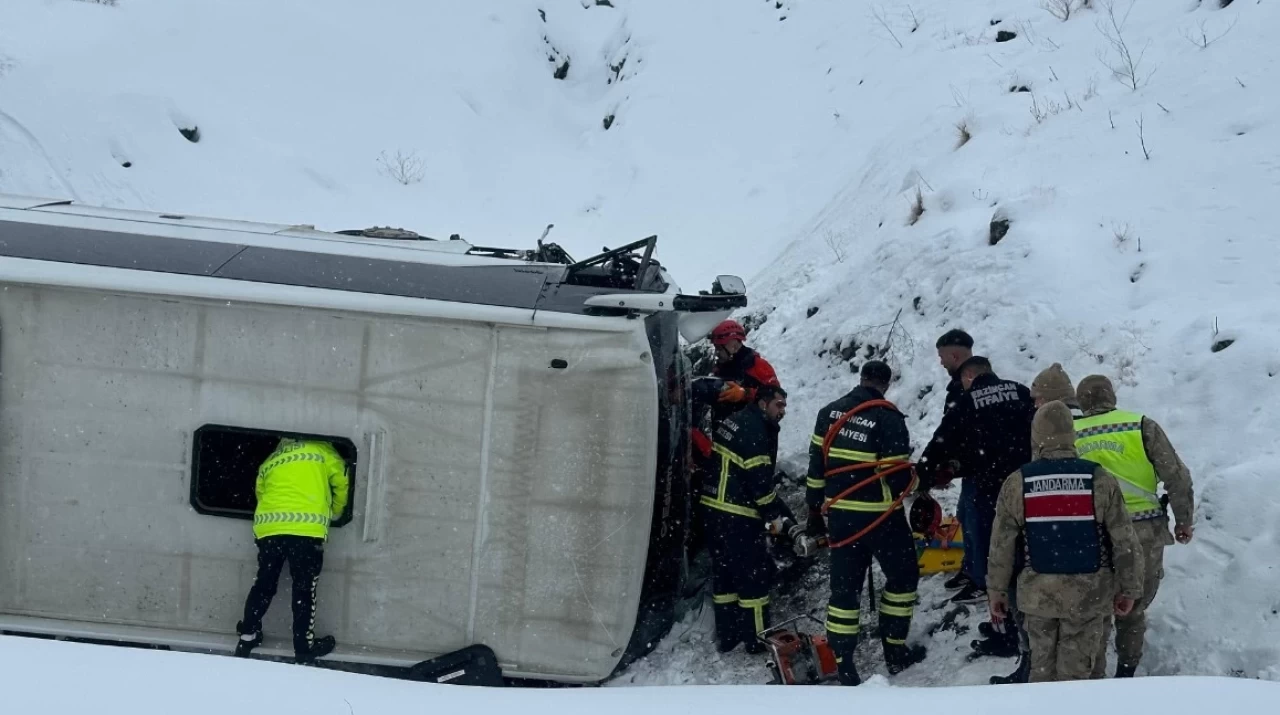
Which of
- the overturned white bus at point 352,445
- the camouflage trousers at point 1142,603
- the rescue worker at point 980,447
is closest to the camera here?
the camouflage trousers at point 1142,603

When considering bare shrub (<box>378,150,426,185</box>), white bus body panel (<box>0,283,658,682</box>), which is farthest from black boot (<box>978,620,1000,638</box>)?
bare shrub (<box>378,150,426,185</box>)

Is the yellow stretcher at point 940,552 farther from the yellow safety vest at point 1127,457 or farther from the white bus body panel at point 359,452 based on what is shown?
the white bus body panel at point 359,452

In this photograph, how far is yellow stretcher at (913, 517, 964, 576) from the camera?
19.7 feet

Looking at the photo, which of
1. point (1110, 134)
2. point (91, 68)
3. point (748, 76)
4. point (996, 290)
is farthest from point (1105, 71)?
point (91, 68)

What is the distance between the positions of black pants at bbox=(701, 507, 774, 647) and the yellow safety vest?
1.80 m

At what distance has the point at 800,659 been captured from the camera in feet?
17.9

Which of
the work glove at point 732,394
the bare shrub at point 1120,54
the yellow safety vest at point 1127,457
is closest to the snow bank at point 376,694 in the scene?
the yellow safety vest at point 1127,457

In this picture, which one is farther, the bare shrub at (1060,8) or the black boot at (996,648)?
the bare shrub at (1060,8)

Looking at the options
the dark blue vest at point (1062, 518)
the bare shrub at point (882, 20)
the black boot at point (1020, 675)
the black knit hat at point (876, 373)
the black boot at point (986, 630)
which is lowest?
the black boot at point (1020, 675)

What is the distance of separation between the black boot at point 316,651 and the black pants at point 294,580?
0.05 ft

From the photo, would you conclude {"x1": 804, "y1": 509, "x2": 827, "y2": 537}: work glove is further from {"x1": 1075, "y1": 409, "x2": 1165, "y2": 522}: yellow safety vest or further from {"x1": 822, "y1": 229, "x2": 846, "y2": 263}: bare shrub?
{"x1": 822, "y1": 229, "x2": 846, "y2": 263}: bare shrub

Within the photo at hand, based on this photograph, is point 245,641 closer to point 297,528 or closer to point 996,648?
point 297,528

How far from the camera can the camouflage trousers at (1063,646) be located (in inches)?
180

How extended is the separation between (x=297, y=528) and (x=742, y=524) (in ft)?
7.92
